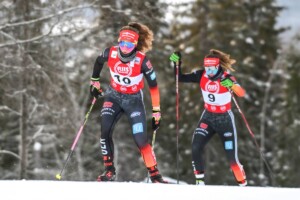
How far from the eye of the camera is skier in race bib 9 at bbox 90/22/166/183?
7.54 meters

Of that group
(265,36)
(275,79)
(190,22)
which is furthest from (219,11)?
(275,79)

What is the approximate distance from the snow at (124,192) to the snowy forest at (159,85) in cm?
792

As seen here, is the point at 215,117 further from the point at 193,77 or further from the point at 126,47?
the point at 126,47

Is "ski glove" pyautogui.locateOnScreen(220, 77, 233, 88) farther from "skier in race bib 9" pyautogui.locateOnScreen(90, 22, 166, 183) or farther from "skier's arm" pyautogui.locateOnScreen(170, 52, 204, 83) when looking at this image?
"skier in race bib 9" pyautogui.locateOnScreen(90, 22, 166, 183)

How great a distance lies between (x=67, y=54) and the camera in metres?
14.0

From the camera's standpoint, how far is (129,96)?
25.3 feet

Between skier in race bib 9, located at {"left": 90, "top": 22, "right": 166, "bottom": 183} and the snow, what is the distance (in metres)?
2.28

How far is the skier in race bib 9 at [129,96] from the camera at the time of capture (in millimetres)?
7543

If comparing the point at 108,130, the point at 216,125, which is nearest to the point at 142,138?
the point at 108,130

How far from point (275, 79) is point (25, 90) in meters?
20.8

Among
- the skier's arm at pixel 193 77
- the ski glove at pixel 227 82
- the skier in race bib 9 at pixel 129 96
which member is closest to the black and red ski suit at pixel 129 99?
the skier in race bib 9 at pixel 129 96

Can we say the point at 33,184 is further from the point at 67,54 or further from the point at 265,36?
the point at 265,36

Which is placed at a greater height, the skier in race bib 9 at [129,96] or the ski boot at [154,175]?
the skier in race bib 9 at [129,96]

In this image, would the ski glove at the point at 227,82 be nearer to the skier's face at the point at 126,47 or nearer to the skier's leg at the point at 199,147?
the skier's leg at the point at 199,147
